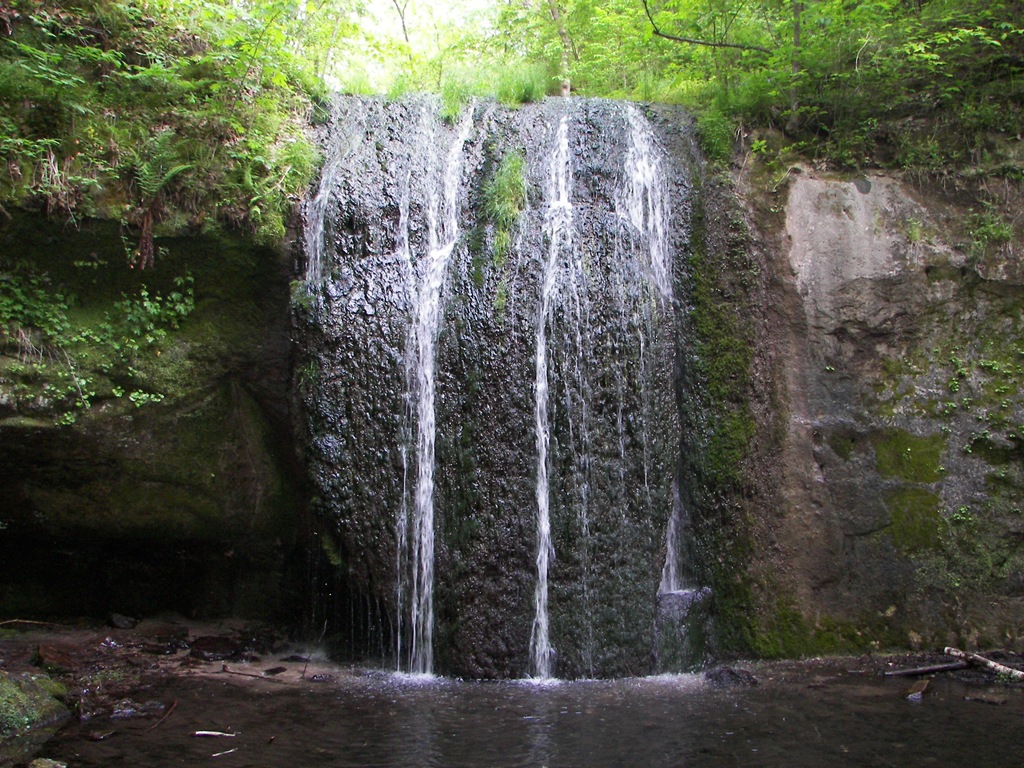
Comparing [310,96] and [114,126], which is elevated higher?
[310,96]

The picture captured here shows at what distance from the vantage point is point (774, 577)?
18.4 ft

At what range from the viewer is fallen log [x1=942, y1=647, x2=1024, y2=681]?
4.72 m

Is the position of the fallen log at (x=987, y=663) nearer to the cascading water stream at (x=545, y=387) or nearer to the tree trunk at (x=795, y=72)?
the cascading water stream at (x=545, y=387)

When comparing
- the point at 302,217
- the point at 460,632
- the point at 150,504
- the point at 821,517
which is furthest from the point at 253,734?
the point at 821,517

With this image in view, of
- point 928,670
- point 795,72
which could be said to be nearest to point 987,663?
point 928,670

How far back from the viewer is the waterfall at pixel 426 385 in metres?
5.17

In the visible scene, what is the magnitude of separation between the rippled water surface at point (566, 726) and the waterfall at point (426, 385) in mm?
427

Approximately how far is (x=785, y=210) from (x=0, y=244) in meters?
5.93

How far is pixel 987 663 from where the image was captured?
4.85 meters

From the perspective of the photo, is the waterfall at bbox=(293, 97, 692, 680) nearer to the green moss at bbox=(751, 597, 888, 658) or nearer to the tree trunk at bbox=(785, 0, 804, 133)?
the green moss at bbox=(751, 597, 888, 658)

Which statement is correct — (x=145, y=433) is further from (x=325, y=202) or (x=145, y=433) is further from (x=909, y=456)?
(x=909, y=456)

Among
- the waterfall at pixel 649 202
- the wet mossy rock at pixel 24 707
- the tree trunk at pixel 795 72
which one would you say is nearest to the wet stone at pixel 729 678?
the waterfall at pixel 649 202

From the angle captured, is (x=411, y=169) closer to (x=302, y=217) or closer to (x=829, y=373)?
(x=302, y=217)

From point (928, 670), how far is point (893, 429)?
69.3 inches
